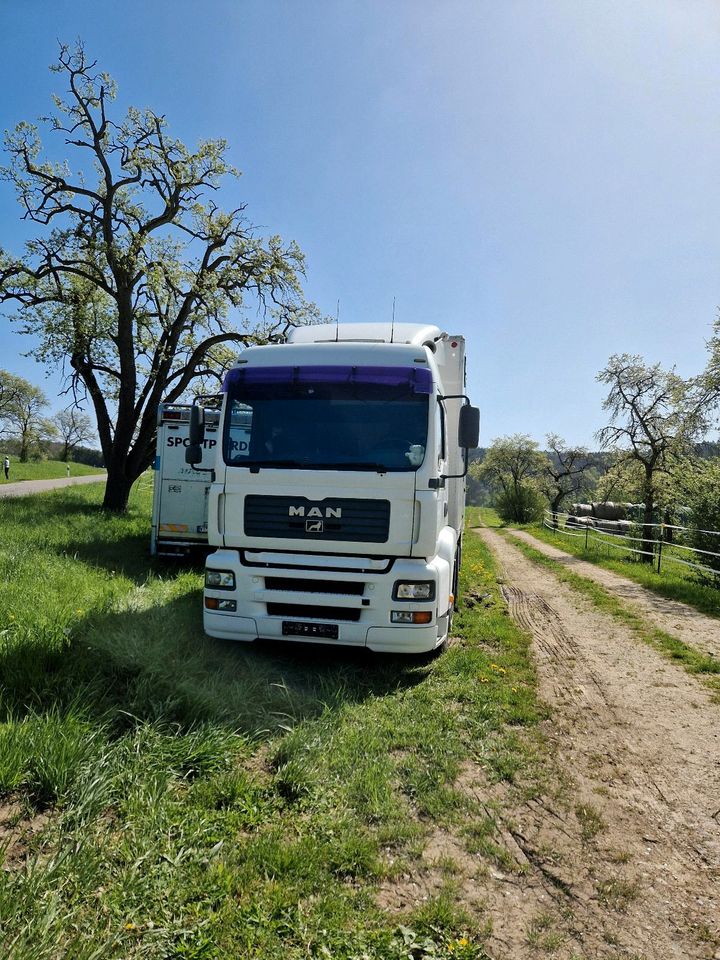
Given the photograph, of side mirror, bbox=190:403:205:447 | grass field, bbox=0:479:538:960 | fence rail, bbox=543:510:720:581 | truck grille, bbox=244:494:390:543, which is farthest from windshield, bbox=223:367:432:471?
fence rail, bbox=543:510:720:581

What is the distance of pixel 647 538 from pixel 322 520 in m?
17.0

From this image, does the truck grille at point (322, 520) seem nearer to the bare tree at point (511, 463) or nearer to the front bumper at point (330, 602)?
the front bumper at point (330, 602)

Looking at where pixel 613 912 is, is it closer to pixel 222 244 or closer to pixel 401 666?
pixel 401 666

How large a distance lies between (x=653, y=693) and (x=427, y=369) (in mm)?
3879

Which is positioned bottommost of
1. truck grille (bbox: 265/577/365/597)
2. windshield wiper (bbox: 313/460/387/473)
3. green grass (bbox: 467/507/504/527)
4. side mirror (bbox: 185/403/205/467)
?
green grass (bbox: 467/507/504/527)

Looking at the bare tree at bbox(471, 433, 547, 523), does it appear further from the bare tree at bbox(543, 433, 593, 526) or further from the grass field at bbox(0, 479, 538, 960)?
the grass field at bbox(0, 479, 538, 960)

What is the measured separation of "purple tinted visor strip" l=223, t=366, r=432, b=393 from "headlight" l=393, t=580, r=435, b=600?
1.87 metres

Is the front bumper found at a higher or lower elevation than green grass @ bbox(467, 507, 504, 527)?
higher

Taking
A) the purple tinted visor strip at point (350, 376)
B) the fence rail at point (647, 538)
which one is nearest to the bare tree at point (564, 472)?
the fence rail at point (647, 538)

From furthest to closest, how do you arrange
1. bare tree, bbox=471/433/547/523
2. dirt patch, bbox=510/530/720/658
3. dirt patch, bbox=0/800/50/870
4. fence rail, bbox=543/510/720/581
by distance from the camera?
1. bare tree, bbox=471/433/547/523
2. fence rail, bbox=543/510/720/581
3. dirt patch, bbox=510/530/720/658
4. dirt patch, bbox=0/800/50/870

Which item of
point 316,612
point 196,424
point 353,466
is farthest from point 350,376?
point 316,612

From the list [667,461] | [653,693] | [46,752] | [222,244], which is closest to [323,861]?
[46,752]

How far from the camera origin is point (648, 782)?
12.3 ft

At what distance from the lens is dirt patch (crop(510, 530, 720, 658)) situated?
7.21m
